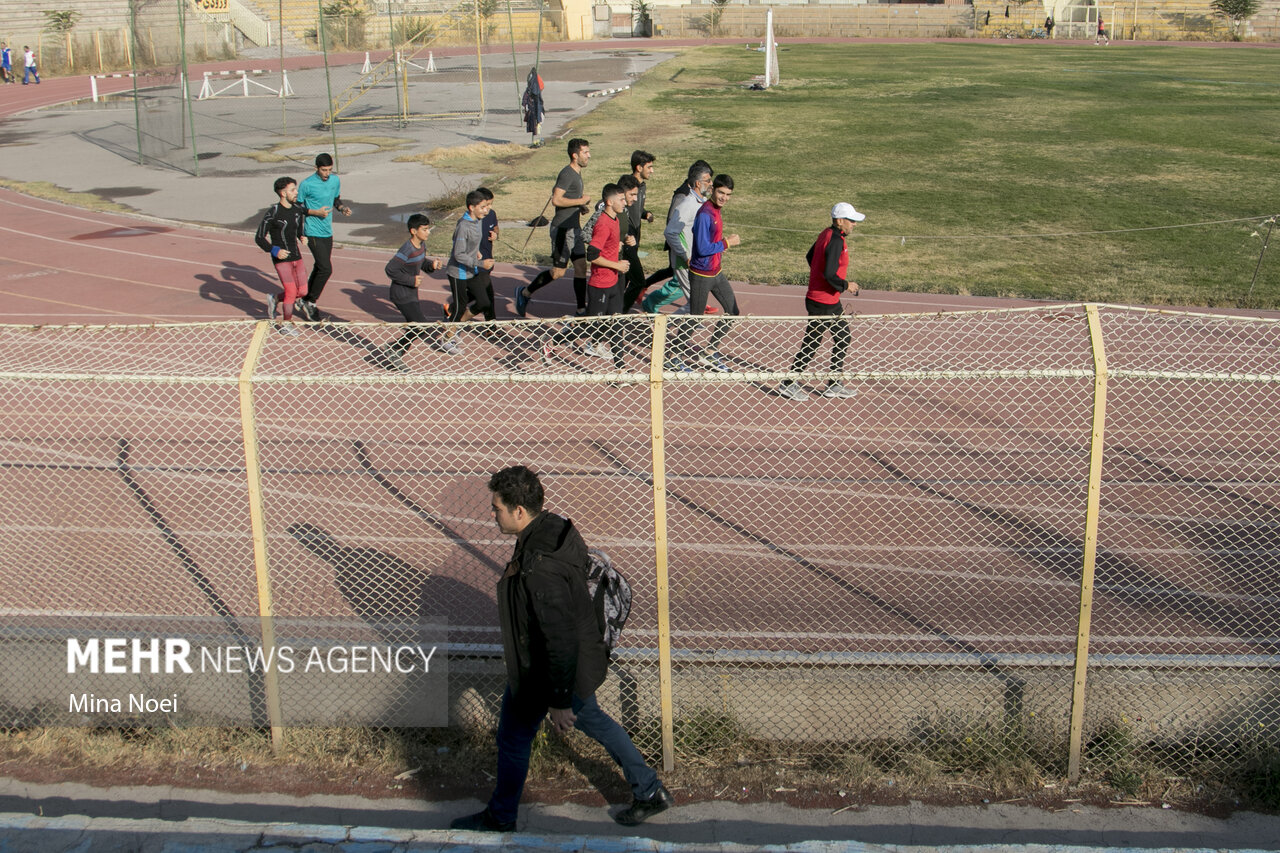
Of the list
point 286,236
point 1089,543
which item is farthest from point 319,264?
point 1089,543

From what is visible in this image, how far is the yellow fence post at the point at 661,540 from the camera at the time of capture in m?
5.12

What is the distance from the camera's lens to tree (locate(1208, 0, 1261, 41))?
61188 millimetres

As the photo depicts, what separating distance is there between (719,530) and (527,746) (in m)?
2.93

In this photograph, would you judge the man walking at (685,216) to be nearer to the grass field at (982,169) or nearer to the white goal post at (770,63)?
the grass field at (982,169)

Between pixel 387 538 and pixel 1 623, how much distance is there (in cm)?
234

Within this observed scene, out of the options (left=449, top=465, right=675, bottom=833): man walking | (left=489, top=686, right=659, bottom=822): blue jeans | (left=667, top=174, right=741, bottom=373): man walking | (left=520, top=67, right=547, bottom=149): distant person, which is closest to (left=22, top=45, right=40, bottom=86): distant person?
(left=520, top=67, right=547, bottom=149): distant person

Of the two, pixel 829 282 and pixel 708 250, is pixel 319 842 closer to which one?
pixel 829 282

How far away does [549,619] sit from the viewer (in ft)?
15.2

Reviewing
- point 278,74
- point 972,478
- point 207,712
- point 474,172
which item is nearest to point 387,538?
point 207,712

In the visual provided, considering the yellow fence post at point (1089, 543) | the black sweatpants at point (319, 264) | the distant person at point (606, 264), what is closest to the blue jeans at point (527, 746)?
the yellow fence post at point (1089, 543)

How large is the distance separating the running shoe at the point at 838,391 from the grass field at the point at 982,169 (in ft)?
15.2

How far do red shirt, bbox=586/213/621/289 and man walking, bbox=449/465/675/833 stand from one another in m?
5.88

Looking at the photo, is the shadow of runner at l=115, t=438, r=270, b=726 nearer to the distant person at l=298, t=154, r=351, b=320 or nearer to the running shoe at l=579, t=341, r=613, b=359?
the distant person at l=298, t=154, r=351, b=320

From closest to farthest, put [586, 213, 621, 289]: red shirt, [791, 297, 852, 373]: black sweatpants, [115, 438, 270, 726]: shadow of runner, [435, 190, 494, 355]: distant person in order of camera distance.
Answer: [115, 438, 270, 726]: shadow of runner, [791, 297, 852, 373]: black sweatpants, [586, 213, 621, 289]: red shirt, [435, 190, 494, 355]: distant person
